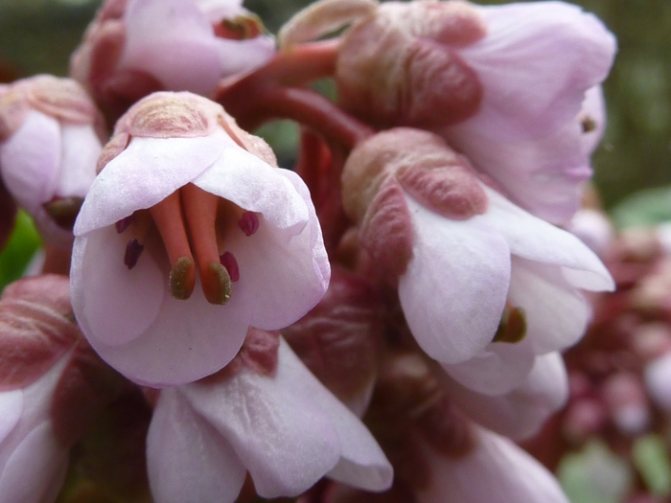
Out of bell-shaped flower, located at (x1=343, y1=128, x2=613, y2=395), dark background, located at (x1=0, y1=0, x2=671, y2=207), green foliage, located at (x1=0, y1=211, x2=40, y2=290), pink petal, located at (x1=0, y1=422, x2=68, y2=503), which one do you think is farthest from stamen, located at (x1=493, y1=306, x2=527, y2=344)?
dark background, located at (x1=0, y1=0, x2=671, y2=207)

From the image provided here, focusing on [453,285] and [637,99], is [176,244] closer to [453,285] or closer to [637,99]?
[453,285]

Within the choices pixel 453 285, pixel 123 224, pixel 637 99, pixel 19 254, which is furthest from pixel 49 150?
pixel 637 99

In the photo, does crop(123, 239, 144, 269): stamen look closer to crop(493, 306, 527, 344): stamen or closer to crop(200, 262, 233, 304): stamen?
crop(200, 262, 233, 304): stamen

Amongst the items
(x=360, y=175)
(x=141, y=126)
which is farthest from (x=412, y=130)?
(x=141, y=126)

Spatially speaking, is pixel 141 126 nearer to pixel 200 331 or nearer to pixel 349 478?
pixel 200 331

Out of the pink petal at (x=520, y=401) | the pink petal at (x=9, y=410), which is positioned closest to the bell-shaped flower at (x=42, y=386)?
the pink petal at (x=9, y=410)

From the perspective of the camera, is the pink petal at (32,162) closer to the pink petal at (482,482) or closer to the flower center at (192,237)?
the flower center at (192,237)
